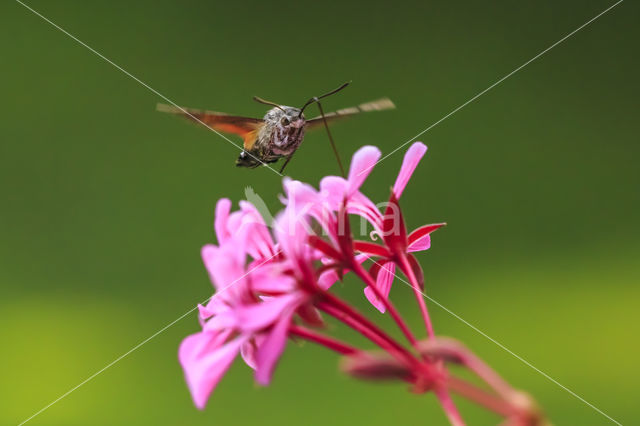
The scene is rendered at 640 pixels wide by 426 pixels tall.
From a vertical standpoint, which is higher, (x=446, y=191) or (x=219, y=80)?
(x=219, y=80)

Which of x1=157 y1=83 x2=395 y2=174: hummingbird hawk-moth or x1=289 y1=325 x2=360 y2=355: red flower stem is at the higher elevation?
x1=157 y1=83 x2=395 y2=174: hummingbird hawk-moth

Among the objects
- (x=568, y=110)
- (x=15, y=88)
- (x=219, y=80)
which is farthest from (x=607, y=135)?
(x=15, y=88)

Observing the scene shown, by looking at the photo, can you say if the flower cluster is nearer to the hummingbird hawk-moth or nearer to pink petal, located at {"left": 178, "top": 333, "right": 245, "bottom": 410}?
pink petal, located at {"left": 178, "top": 333, "right": 245, "bottom": 410}

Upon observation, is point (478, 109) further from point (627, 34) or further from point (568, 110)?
point (627, 34)

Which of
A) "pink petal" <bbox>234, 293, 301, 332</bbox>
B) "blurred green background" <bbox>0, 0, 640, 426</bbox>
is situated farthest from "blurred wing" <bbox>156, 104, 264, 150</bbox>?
"blurred green background" <bbox>0, 0, 640, 426</bbox>

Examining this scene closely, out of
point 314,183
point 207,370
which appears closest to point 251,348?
point 207,370

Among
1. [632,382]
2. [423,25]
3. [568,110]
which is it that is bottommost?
[632,382]
